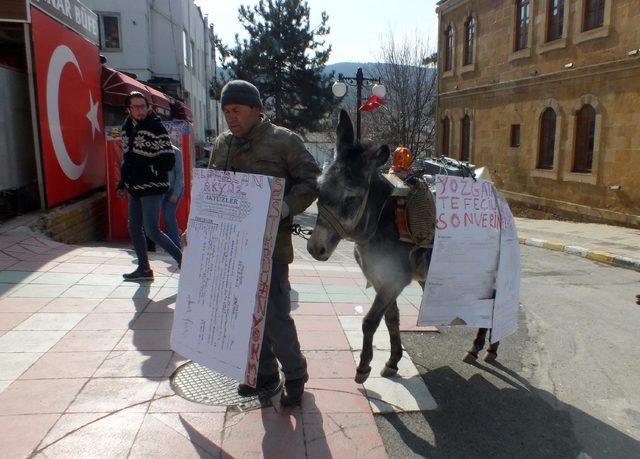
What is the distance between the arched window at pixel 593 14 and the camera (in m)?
14.0

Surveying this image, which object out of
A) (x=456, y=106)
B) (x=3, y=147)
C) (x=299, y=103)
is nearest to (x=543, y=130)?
(x=456, y=106)

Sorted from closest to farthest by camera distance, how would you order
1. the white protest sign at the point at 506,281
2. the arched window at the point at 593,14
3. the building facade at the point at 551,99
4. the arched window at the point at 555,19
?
the white protest sign at the point at 506,281 → the building facade at the point at 551,99 → the arched window at the point at 593,14 → the arched window at the point at 555,19

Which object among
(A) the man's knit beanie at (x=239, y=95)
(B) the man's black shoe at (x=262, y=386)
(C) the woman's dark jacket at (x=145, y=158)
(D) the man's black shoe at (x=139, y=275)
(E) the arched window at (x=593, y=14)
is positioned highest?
(E) the arched window at (x=593, y=14)

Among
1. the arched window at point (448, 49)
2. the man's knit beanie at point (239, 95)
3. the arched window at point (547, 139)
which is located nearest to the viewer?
the man's knit beanie at point (239, 95)

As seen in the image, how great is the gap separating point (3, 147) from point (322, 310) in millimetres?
5314

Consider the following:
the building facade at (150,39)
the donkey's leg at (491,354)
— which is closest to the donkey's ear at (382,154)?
the donkey's leg at (491,354)

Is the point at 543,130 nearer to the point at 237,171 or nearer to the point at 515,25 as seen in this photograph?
the point at 515,25

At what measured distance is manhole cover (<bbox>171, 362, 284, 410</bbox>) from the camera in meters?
3.00

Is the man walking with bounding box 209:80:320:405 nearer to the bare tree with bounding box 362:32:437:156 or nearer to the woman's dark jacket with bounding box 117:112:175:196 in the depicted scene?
the woman's dark jacket with bounding box 117:112:175:196

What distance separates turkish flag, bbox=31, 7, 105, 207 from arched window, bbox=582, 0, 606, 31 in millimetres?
13582

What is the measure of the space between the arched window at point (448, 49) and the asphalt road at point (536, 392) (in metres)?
19.0

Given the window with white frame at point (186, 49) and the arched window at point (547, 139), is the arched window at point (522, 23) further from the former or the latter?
the window with white frame at point (186, 49)

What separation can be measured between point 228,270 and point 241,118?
85cm

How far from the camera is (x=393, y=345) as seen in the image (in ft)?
11.6
